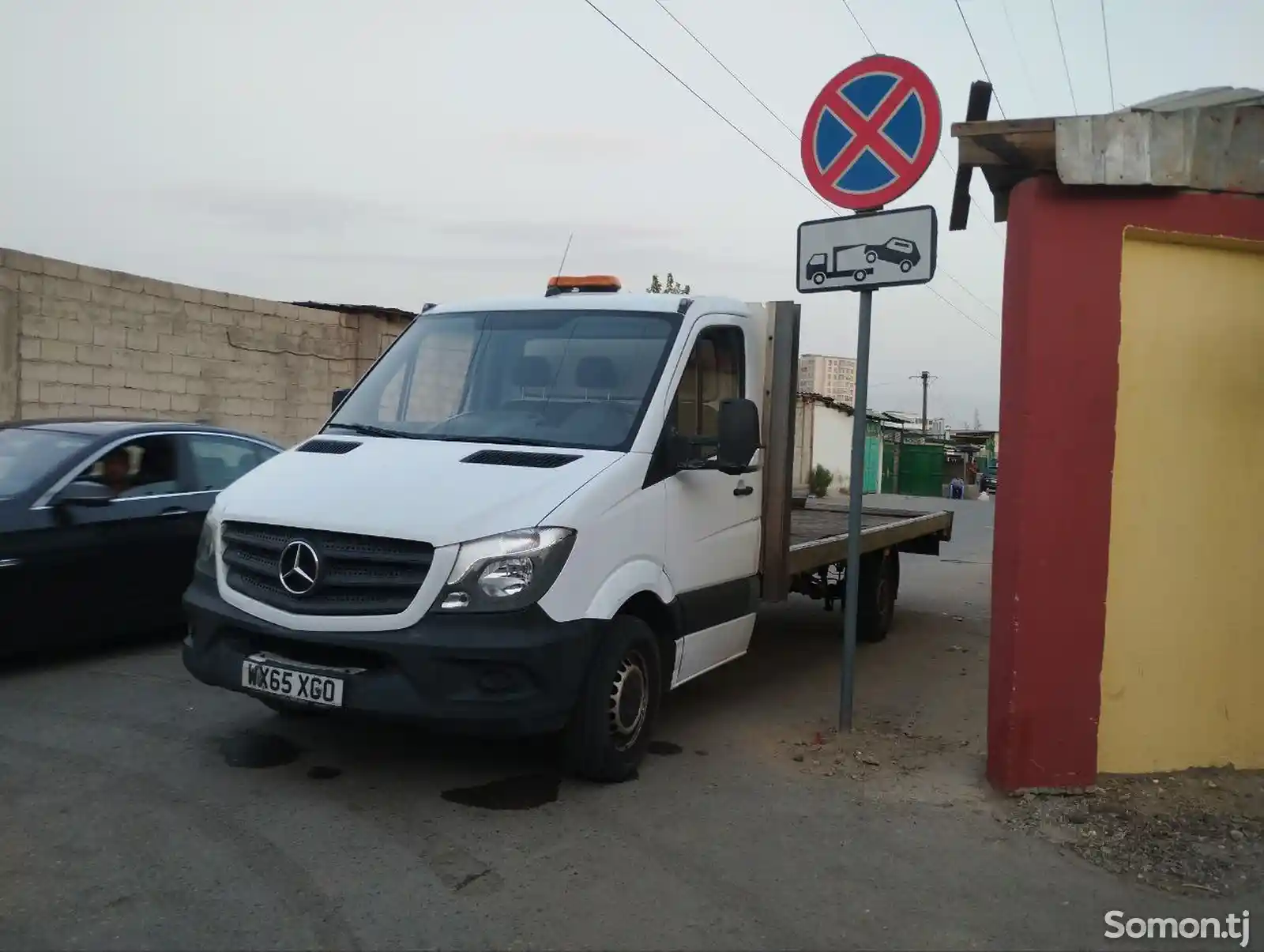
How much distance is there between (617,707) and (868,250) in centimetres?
255

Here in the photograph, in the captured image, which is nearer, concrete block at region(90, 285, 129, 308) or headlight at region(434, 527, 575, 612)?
headlight at region(434, 527, 575, 612)

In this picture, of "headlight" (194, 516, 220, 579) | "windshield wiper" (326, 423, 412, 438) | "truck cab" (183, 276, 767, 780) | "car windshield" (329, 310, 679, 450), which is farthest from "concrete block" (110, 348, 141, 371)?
"headlight" (194, 516, 220, 579)

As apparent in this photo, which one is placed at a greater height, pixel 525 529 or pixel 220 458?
pixel 220 458

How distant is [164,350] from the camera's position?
484 inches

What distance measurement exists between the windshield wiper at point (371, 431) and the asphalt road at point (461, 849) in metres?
1.48

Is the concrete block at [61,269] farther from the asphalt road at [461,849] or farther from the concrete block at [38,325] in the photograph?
the asphalt road at [461,849]

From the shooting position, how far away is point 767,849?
430 cm

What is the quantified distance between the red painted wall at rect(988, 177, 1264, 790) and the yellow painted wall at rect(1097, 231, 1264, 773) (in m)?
0.09

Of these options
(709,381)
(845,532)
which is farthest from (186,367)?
(709,381)

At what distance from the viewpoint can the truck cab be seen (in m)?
4.37

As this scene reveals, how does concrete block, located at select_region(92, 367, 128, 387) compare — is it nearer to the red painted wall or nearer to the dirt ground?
the dirt ground

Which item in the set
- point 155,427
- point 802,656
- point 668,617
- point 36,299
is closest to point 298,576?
point 668,617

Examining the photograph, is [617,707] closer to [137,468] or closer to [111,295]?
[137,468]

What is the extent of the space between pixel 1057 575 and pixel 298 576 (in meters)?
3.19
